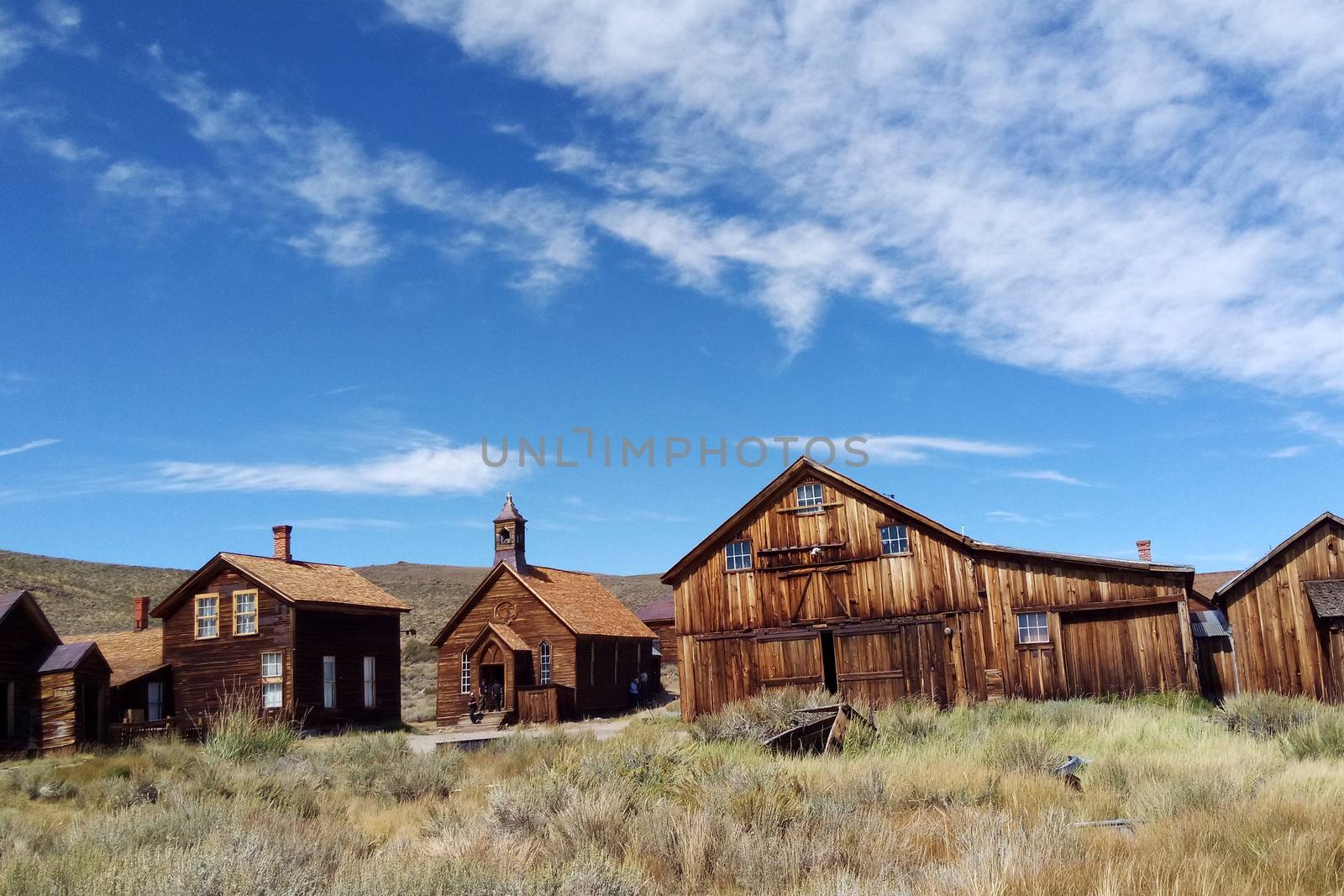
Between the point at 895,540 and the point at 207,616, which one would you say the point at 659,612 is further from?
the point at 895,540

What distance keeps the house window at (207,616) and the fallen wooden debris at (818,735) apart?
23.8m

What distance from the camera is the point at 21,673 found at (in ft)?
92.8

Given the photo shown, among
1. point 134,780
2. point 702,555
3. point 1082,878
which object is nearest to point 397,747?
point 134,780

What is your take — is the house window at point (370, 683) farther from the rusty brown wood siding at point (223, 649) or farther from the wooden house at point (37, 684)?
the wooden house at point (37, 684)

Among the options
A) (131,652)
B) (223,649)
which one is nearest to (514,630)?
(223,649)

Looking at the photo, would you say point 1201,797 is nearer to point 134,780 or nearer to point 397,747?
point 134,780

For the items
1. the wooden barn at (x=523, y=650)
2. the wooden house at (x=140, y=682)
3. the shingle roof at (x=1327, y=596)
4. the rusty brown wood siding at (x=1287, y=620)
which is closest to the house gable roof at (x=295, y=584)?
the wooden house at (x=140, y=682)

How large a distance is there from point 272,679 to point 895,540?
63.7ft

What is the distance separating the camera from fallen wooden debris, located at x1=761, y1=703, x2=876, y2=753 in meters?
15.3

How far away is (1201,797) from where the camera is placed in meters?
9.30

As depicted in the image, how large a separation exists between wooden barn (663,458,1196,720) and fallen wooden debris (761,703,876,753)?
31.3ft

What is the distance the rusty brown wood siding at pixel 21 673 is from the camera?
90.9ft

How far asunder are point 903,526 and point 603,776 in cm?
1623

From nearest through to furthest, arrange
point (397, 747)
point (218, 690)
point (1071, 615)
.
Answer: point (397, 747) < point (1071, 615) < point (218, 690)
